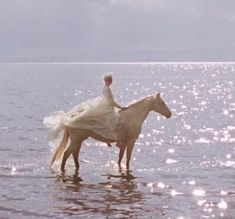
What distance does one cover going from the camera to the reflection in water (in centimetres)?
1589

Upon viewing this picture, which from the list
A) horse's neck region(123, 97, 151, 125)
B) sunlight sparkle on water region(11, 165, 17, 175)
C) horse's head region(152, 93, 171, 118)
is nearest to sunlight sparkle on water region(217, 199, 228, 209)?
horse's neck region(123, 97, 151, 125)

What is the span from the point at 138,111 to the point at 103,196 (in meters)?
3.97

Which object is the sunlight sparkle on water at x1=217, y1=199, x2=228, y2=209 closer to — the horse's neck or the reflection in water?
the reflection in water

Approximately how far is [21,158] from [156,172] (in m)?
6.42

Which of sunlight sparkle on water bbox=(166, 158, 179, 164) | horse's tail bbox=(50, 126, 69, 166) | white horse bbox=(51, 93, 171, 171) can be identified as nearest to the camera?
white horse bbox=(51, 93, 171, 171)

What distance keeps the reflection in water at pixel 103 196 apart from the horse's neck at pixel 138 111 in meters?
2.02

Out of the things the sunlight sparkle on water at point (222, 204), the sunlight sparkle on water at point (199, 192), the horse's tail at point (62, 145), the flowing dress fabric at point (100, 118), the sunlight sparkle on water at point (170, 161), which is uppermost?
the flowing dress fabric at point (100, 118)

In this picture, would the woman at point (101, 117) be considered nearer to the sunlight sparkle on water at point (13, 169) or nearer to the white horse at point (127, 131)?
the white horse at point (127, 131)

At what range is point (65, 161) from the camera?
68.2ft

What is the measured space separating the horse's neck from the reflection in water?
2.02 meters

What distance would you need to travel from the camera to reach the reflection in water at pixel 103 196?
1589 centimetres

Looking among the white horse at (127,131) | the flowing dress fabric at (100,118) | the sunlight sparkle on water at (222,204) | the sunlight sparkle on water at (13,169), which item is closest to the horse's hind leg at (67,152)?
the white horse at (127,131)

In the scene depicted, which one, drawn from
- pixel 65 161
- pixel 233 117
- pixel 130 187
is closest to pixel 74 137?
pixel 65 161

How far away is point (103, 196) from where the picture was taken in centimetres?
1762
